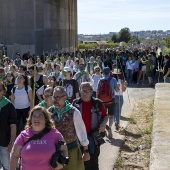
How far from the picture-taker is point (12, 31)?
30.9 m

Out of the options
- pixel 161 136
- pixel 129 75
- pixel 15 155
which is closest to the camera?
pixel 15 155

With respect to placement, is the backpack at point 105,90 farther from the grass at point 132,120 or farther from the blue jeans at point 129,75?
the blue jeans at point 129,75

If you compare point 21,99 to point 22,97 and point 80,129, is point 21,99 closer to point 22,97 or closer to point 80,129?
point 22,97

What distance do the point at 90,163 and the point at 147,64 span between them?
48.4 ft

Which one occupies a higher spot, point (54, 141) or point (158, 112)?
point (54, 141)

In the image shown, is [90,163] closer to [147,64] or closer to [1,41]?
[147,64]

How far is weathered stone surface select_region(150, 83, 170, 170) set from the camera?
6096 mm

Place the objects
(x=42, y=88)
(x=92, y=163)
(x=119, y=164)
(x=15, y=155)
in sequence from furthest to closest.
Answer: (x=42, y=88), (x=119, y=164), (x=92, y=163), (x=15, y=155)

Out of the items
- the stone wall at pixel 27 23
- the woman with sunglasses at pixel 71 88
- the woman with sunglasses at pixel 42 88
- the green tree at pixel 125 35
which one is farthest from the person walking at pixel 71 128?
the green tree at pixel 125 35

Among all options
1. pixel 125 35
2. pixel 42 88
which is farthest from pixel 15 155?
pixel 125 35

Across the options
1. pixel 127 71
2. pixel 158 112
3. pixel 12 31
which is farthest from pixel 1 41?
pixel 158 112

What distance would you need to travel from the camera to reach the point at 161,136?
7617mm

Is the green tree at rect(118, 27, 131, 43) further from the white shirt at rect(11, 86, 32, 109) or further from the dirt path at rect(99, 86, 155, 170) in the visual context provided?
the white shirt at rect(11, 86, 32, 109)

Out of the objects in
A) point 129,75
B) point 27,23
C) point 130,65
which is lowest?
point 129,75
